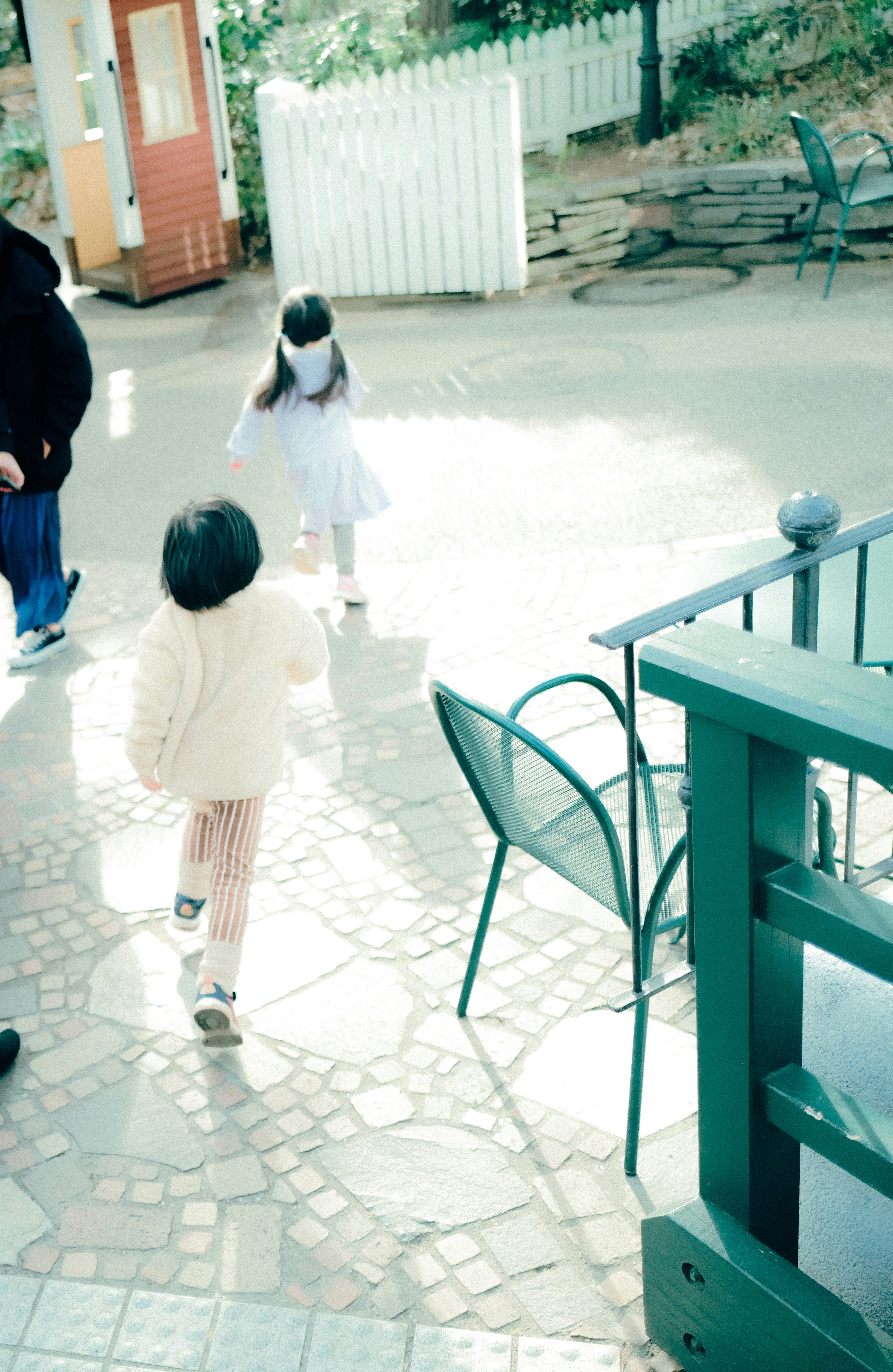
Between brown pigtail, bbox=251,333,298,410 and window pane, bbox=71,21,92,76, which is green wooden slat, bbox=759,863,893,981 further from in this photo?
window pane, bbox=71,21,92,76

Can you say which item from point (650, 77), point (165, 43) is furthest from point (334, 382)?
point (650, 77)

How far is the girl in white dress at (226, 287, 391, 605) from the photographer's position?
522 cm

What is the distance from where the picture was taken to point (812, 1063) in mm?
2756

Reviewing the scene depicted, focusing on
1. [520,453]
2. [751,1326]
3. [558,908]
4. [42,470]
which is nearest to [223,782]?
[558,908]

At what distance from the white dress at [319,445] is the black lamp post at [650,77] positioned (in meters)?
7.32

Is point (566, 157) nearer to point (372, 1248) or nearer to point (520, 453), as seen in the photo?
point (520, 453)

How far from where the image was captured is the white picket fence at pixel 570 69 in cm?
1105

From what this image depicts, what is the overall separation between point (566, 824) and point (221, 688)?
931 mm

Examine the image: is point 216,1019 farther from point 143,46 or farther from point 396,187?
point 143,46

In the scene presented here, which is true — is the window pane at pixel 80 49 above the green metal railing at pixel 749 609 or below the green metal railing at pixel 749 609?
above

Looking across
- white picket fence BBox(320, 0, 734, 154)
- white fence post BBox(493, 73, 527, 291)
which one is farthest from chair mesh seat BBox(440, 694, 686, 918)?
white picket fence BBox(320, 0, 734, 154)

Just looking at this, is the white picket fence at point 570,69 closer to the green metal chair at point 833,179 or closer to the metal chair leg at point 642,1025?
the green metal chair at point 833,179

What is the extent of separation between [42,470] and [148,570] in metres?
1.24

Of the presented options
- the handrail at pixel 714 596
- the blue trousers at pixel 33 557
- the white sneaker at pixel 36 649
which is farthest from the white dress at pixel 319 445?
the handrail at pixel 714 596
